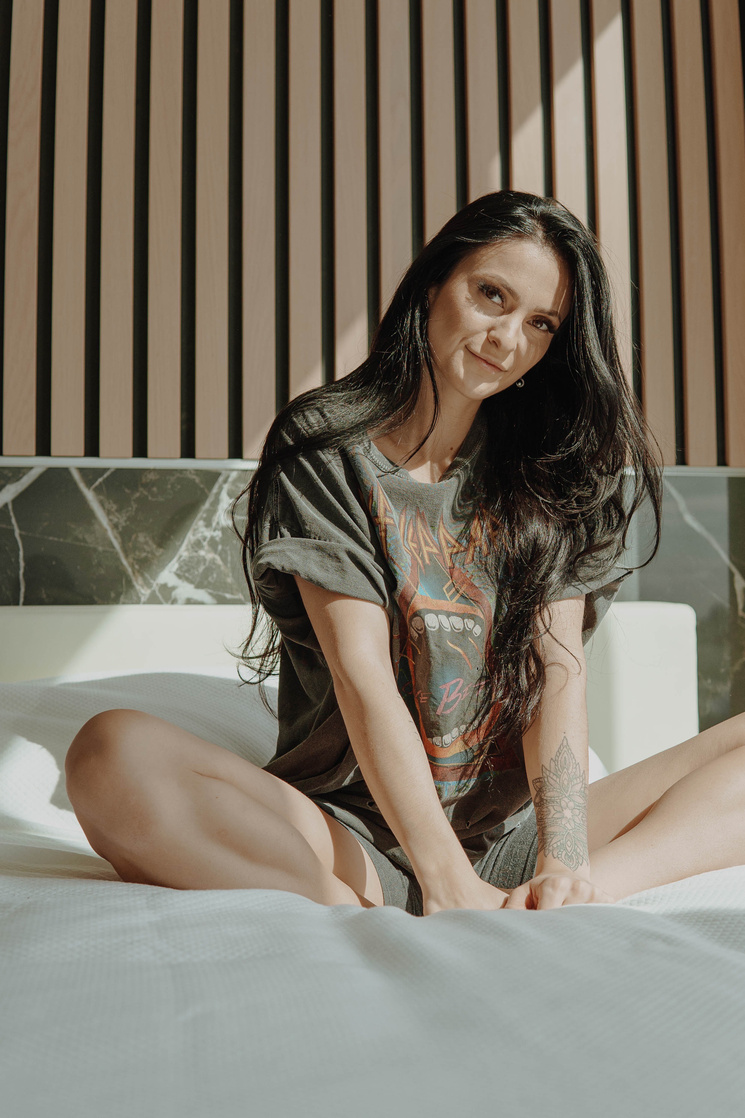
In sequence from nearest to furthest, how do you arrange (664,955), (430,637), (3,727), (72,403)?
1. (664,955)
2. (430,637)
3. (3,727)
4. (72,403)

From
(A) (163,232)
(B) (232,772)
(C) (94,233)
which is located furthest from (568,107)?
(B) (232,772)

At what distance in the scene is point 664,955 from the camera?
0.66 metres

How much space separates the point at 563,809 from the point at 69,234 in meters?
1.71

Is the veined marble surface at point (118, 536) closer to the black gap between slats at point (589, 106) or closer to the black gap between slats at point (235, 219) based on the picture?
the black gap between slats at point (235, 219)

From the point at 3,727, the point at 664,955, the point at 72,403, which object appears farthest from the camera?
the point at 72,403

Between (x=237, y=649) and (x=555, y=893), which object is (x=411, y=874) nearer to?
(x=555, y=893)

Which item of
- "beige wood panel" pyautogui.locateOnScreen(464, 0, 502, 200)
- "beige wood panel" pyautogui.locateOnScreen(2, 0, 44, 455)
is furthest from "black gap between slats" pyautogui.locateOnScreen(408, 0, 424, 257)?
"beige wood panel" pyautogui.locateOnScreen(2, 0, 44, 455)

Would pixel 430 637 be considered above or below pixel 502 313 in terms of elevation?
below

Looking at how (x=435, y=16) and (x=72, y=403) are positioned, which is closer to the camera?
(x=72, y=403)

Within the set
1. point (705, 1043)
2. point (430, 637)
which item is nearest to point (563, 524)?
point (430, 637)

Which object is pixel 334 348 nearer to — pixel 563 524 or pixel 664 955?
pixel 563 524

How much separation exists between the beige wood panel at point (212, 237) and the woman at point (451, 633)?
93 cm

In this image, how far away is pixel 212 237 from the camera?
211 centimetres

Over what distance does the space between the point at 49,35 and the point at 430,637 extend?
1828 millimetres
